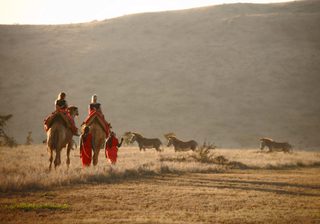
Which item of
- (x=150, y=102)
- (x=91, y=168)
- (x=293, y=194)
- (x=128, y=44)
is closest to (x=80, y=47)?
(x=128, y=44)

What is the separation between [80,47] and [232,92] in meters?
26.7

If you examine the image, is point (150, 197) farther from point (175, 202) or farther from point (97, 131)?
point (97, 131)

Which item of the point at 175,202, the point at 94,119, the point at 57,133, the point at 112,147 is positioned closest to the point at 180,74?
the point at 112,147

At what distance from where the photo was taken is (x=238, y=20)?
7956 centimetres

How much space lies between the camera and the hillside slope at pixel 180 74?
5250cm

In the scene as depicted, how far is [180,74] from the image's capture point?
207 ft

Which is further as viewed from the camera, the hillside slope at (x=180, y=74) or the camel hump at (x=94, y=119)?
the hillside slope at (x=180, y=74)

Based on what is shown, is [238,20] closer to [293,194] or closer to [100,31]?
[100,31]

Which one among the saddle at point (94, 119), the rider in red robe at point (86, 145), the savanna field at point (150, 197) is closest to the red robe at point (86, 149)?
the rider in red robe at point (86, 145)

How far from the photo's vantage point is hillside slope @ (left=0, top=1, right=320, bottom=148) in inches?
2067

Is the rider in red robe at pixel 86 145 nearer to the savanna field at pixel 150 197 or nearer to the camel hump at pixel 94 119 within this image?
the camel hump at pixel 94 119

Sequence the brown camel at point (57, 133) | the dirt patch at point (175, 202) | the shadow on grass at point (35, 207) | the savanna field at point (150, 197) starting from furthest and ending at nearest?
1. the brown camel at point (57, 133)
2. the shadow on grass at point (35, 207)
3. the savanna field at point (150, 197)
4. the dirt patch at point (175, 202)

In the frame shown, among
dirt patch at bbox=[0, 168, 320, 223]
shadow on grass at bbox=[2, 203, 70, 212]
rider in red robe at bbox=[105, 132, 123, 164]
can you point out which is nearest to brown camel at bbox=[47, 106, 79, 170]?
rider in red robe at bbox=[105, 132, 123, 164]

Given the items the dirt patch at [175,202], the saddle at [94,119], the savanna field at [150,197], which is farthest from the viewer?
the saddle at [94,119]
